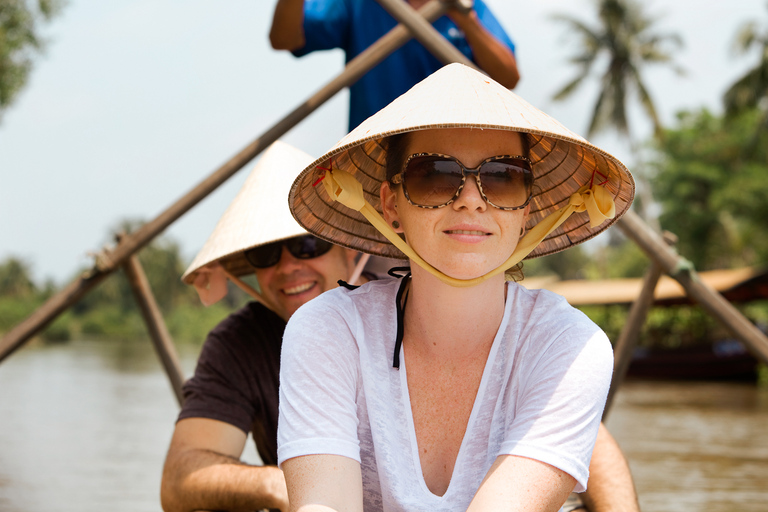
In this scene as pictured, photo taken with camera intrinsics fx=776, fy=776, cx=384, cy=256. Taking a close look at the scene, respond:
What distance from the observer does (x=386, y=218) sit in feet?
5.26

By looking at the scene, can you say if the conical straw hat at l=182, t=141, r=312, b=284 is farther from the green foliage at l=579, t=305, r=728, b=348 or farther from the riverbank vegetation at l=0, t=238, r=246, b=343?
the riverbank vegetation at l=0, t=238, r=246, b=343

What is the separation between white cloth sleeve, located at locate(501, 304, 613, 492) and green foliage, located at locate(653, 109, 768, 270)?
23.6 metres

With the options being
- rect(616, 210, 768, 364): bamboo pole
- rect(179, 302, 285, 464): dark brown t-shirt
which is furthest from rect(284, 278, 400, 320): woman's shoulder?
rect(616, 210, 768, 364): bamboo pole

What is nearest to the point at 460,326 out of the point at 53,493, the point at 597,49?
the point at 53,493

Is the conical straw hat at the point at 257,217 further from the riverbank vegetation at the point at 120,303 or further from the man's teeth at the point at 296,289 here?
the riverbank vegetation at the point at 120,303

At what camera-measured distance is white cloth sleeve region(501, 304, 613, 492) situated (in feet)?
4.30

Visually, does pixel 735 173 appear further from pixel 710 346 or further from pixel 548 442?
pixel 548 442

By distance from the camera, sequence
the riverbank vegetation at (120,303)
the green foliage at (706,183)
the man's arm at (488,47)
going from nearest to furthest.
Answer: the man's arm at (488,47), the green foliage at (706,183), the riverbank vegetation at (120,303)

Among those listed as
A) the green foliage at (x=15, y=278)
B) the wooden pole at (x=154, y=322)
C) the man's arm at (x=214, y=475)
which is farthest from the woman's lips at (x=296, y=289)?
the green foliage at (x=15, y=278)

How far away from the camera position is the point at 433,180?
1400 millimetres

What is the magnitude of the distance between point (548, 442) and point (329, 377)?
1.32 feet

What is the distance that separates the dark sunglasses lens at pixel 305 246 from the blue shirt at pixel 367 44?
81 cm

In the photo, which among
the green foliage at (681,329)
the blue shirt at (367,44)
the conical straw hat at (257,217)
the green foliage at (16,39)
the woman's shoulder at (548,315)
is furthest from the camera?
the green foliage at (681,329)

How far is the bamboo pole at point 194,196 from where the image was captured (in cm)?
287
